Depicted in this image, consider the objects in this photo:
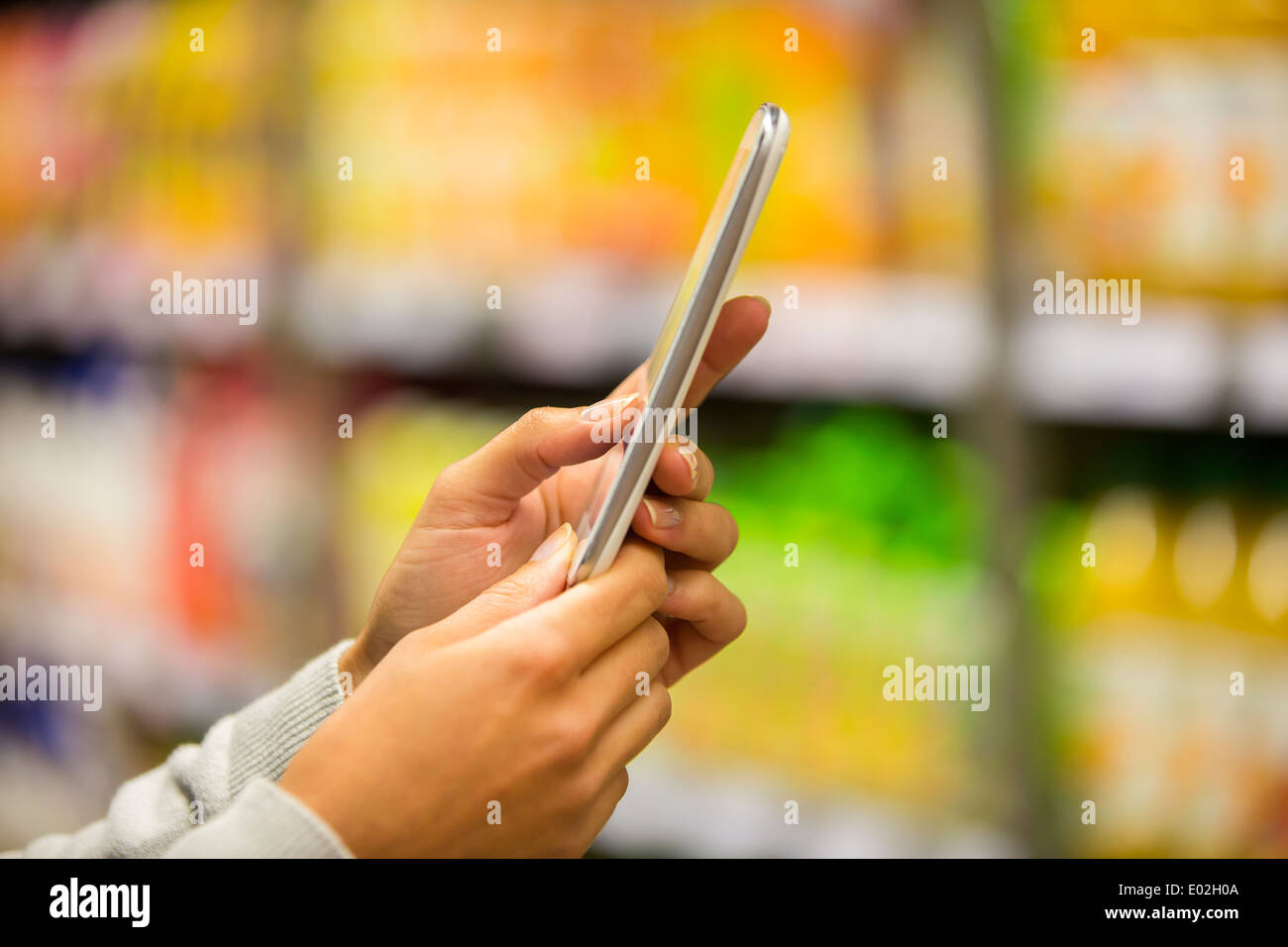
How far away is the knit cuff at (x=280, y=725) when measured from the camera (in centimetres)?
87

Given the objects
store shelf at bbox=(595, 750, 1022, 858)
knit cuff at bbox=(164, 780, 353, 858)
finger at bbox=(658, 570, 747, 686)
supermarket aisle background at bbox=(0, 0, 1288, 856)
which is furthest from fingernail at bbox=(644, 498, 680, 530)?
store shelf at bbox=(595, 750, 1022, 858)

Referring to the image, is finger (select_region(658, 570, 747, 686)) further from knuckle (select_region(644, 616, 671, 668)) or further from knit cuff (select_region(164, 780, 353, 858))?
knit cuff (select_region(164, 780, 353, 858))

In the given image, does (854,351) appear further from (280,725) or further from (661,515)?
(280,725)

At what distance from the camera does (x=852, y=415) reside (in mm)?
1431

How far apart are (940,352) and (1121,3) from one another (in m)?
0.53

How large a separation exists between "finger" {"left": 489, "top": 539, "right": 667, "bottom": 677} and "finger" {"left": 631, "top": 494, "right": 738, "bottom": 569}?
24 millimetres

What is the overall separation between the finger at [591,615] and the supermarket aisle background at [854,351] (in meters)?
0.64

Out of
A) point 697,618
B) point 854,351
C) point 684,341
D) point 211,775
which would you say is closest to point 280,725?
point 211,775

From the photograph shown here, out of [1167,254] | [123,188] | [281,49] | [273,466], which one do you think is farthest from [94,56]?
[1167,254]

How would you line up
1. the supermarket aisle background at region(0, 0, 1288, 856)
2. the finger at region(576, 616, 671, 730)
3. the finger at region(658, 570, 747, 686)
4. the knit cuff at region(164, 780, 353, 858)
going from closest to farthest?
the knit cuff at region(164, 780, 353, 858) → the finger at region(576, 616, 671, 730) → the finger at region(658, 570, 747, 686) → the supermarket aisle background at region(0, 0, 1288, 856)

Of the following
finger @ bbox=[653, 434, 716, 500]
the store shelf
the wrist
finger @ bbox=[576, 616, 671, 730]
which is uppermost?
finger @ bbox=[653, 434, 716, 500]

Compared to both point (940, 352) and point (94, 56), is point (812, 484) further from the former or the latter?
point (94, 56)

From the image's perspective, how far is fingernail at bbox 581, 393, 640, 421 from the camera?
0.73m

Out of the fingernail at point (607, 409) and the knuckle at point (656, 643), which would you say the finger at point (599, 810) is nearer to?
the knuckle at point (656, 643)
